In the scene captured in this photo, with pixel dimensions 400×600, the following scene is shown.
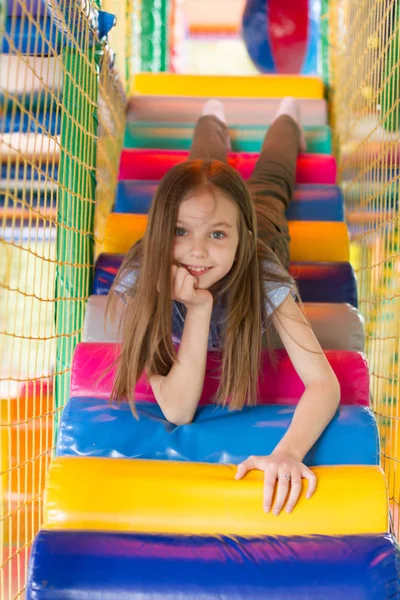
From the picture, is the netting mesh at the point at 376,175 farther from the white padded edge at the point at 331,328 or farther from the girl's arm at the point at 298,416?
the girl's arm at the point at 298,416

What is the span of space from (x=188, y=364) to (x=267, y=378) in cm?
19

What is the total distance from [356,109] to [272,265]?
94 cm

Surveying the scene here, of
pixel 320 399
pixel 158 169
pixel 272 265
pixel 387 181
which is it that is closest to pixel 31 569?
pixel 320 399

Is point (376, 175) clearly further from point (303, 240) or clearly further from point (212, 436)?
point (212, 436)

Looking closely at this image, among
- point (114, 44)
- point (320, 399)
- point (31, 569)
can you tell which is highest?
point (114, 44)

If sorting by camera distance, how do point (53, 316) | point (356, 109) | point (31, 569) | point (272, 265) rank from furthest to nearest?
point (356, 109) < point (53, 316) < point (272, 265) < point (31, 569)

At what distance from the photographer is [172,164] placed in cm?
222

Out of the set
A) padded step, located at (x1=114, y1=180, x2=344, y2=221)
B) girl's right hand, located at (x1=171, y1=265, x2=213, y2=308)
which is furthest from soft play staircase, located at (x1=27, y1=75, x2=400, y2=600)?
padded step, located at (x1=114, y1=180, x2=344, y2=221)

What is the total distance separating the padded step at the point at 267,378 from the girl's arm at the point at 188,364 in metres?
0.10

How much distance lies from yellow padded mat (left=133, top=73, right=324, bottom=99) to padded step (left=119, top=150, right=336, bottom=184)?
19.9 inches

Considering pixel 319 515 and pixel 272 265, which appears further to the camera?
pixel 272 265

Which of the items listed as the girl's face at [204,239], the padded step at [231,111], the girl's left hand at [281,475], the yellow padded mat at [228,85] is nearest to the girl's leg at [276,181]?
the padded step at [231,111]

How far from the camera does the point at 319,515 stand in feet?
3.26

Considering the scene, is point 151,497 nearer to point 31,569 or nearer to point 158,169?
point 31,569
